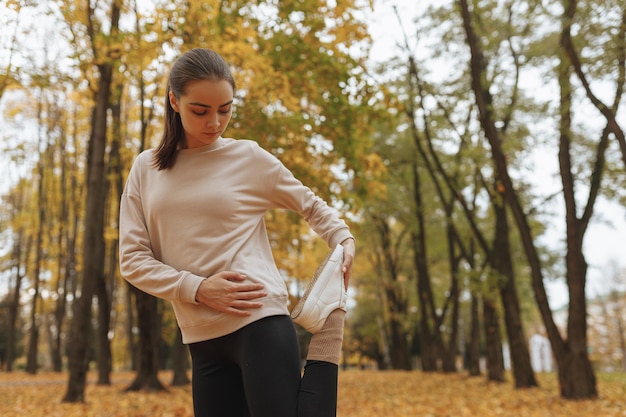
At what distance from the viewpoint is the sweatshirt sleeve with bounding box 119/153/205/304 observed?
1.97 m

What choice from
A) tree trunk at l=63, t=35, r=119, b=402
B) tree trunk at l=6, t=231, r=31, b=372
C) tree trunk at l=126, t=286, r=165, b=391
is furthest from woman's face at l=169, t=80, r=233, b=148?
tree trunk at l=6, t=231, r=31, b=372

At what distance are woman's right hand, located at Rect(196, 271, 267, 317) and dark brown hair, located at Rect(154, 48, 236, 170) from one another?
45 cm

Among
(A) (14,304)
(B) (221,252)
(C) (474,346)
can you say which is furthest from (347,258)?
(A) (14,304)

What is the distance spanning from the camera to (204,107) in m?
1.98

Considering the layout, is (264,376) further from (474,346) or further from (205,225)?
(474,346)

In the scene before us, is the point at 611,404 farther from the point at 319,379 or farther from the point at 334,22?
the point at 319,379

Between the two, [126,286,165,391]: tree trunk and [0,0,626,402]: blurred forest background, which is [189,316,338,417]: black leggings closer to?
[0,0,626,402]: blurred forest background

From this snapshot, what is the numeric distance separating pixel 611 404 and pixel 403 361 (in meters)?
21.4

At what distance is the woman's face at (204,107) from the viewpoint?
76.8 inches

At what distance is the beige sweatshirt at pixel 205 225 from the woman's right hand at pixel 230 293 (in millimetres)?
29

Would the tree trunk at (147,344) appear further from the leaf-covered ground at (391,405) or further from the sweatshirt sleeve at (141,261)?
the sweatshirt sleeve at (141,261)

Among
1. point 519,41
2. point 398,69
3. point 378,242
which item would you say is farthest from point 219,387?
point 378,242

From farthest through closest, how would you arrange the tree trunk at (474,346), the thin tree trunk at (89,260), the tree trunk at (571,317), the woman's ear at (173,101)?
1. the tree trunk at (474,346)
2. the tree trunk at (571,317)
3. the thin tree trunk at (89,260)
4. the woman's ear at (173,101)

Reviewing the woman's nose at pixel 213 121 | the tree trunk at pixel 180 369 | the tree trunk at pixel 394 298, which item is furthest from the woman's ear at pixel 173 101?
the tree trunk at pixel 394 298
